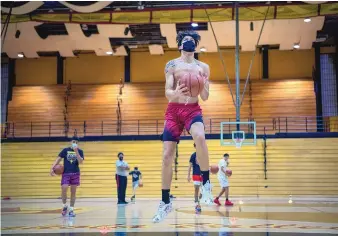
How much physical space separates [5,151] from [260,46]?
1519cm

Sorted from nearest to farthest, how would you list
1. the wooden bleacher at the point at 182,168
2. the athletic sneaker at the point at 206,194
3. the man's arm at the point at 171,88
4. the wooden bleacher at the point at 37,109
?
the man's arm at the point at 171,88, the athletic sneaker at the point at 206,194, the wooden bleacher at the point at 182,168, the wooden bleacher at the point at 37,109

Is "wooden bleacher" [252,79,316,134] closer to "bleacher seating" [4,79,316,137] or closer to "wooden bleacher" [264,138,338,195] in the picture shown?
"bleacher seating" [4,79,316,137]

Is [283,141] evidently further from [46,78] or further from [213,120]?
[46,78]

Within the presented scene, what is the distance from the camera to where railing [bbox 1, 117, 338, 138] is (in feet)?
82.7

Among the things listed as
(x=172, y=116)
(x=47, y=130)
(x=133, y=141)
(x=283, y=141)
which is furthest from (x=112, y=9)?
(x=172, y=116)

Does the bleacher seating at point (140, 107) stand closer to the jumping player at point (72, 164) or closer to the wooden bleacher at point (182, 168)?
the wooden bleacher at point (182, 168)

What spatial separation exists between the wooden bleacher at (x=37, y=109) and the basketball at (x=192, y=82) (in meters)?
22.1

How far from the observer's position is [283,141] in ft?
71.0

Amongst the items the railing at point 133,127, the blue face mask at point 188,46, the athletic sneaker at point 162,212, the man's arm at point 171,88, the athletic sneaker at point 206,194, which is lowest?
the athletic sneaker at point 162,212

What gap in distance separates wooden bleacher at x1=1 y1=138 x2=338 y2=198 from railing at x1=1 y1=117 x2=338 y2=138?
2.45 meters

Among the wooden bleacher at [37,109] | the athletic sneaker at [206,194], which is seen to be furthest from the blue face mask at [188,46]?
the wooden bleacher at [37,109]

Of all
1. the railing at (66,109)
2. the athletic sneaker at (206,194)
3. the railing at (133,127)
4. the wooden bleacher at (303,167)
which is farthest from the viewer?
the railing at (66,109)

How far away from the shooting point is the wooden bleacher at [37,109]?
27125 millimetres

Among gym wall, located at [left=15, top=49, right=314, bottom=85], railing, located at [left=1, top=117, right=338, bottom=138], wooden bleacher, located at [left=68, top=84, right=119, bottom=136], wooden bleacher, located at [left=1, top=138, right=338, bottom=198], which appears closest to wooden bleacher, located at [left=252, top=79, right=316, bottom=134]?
railing, located at [left=1, top=117, right=338, bottom=138]
